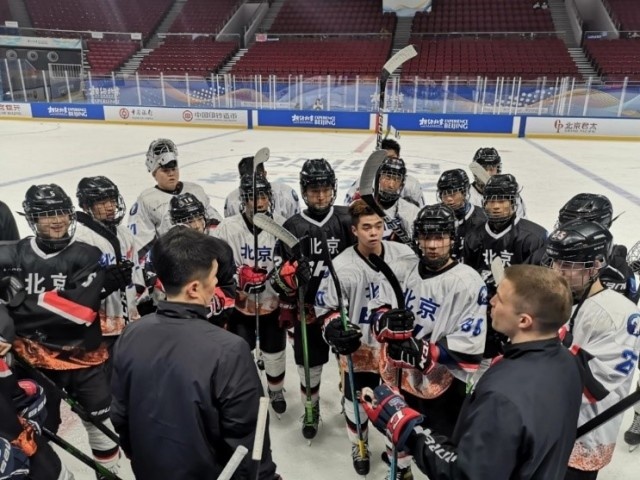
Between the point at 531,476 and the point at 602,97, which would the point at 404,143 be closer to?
the point at 602,97

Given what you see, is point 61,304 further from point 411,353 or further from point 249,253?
point 411,353

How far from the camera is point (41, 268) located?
6.73 feet

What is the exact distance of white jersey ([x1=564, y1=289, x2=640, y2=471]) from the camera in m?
1.55

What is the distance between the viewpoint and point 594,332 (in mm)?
1606

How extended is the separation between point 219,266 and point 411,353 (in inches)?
33.5

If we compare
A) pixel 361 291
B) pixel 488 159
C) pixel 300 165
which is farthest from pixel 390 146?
pixel 300 165

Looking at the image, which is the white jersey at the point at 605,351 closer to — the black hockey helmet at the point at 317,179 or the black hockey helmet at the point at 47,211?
the black hockey helmet at the point at 317,179

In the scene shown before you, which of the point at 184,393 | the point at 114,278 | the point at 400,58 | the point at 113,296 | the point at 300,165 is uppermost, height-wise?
the point at 400,58

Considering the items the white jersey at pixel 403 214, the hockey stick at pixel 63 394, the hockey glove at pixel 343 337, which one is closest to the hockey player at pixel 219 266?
the hockey glove at pixel 343 337

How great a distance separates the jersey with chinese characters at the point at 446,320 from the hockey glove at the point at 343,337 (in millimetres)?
243

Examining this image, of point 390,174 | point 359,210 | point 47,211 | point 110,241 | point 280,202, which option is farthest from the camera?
point 280,202

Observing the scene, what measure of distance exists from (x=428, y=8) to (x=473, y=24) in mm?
2026

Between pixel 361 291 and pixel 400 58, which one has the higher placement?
pixel 400 58

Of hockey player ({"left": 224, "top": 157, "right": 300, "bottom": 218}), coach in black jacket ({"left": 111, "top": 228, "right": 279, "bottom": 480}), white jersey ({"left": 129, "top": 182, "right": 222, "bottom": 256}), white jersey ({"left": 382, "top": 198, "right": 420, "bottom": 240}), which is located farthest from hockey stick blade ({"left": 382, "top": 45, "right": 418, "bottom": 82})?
coach in black jacket ({"left": 111, "top": 228, "right": 279, "bottom": 480})
